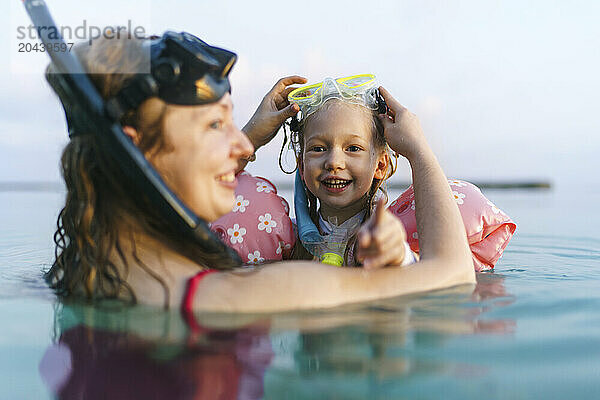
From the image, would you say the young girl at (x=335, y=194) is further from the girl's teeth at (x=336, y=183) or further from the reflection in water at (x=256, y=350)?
the reflection in water at (x=256, y=350)

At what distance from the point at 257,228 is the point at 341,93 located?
104 centimetres

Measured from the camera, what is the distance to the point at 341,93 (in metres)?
3.62

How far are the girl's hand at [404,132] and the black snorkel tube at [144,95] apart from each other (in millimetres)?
1105

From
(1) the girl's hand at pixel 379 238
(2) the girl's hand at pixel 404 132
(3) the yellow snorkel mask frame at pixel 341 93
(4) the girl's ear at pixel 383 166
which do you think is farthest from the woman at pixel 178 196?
(4) the girl's ear at pixel 383 166

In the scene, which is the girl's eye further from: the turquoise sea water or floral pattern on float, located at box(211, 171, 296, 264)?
floral pattern on float, located at box(211, 171, 296, 264)

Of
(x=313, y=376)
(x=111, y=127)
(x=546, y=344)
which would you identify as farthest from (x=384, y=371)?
(x=111, y=127)

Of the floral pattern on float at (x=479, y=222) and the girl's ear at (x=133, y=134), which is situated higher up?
the girl's ear at (x=133, y=134)

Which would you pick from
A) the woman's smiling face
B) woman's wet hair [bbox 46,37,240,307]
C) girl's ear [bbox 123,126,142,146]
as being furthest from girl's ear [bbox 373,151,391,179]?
girl's ear [bbox 123,126,142,146]

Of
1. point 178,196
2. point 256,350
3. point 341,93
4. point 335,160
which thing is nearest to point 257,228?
point 335,160

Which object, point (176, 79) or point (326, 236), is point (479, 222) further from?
point (176, 79)

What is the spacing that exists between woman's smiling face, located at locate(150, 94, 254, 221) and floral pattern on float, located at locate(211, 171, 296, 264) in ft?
4.62

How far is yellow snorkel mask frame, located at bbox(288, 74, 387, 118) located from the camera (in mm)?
3590

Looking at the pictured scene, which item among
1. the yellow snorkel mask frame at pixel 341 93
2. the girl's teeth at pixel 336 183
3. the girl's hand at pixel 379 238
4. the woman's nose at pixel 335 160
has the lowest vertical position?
the girl's teeth at pixel 336 183

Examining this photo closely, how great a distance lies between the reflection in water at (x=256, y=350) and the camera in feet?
→ 4.67
